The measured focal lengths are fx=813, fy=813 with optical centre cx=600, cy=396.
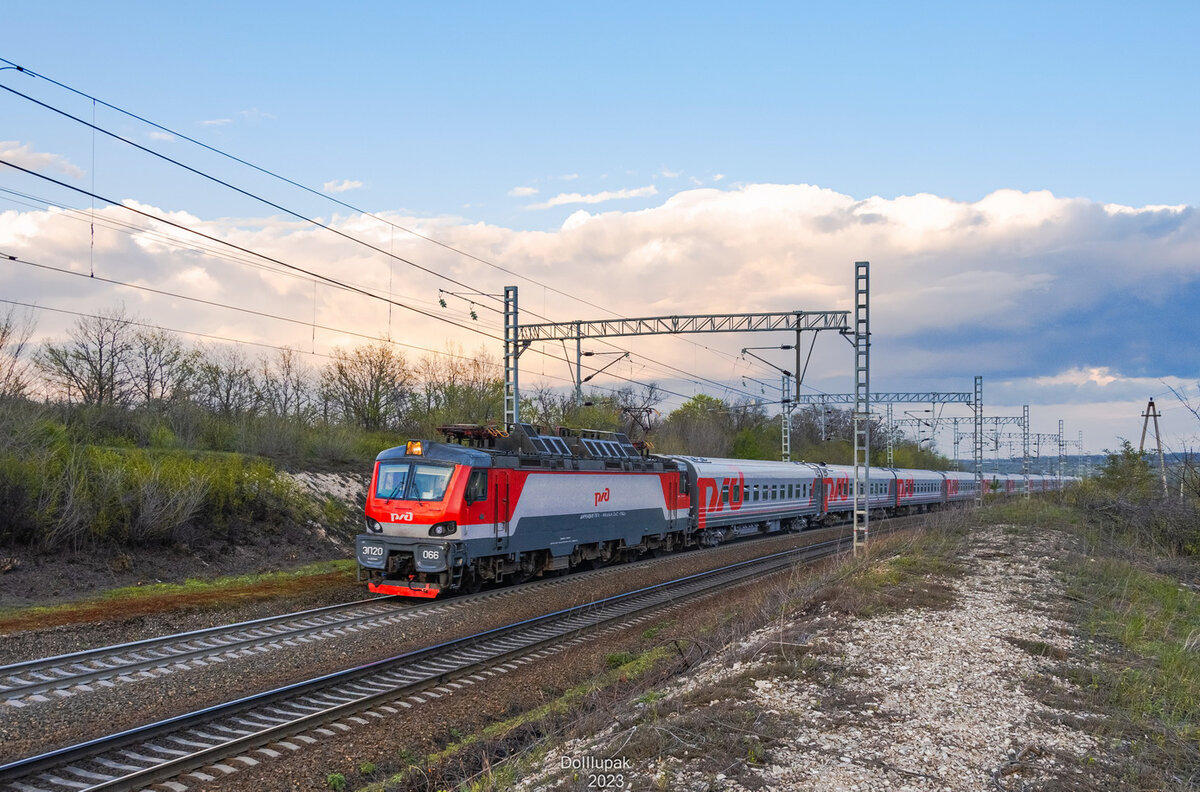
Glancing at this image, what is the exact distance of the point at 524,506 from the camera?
17.9 m

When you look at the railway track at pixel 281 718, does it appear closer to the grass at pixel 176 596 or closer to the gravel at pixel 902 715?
the gravel at pixel 902 715

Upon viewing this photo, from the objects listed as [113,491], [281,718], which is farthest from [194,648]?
[113,491]

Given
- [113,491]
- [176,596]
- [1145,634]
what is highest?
[113,491]

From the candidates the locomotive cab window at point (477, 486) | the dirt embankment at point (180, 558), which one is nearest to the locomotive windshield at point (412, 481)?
the locomotive cab window at point (477, 486)

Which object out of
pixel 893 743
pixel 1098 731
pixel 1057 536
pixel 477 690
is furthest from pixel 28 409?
pixel 1057 536

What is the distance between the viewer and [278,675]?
1068 cm

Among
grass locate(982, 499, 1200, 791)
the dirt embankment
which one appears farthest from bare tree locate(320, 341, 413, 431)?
grass locate(982, 499, 1200, 791)

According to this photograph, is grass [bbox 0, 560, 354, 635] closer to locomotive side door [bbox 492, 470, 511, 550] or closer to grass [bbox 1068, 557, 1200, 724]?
locomotive side door [bbox 492, 470, 511, 550]

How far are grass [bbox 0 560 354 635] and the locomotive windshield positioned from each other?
9.62 feet

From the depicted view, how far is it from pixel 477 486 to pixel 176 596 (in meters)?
6.29

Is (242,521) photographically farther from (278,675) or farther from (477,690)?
(477,690)

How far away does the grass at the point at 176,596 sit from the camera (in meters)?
13.6

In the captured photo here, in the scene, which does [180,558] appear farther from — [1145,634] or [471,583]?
[1145,634]

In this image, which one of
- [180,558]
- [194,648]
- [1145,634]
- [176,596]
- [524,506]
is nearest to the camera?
[1145,634]
